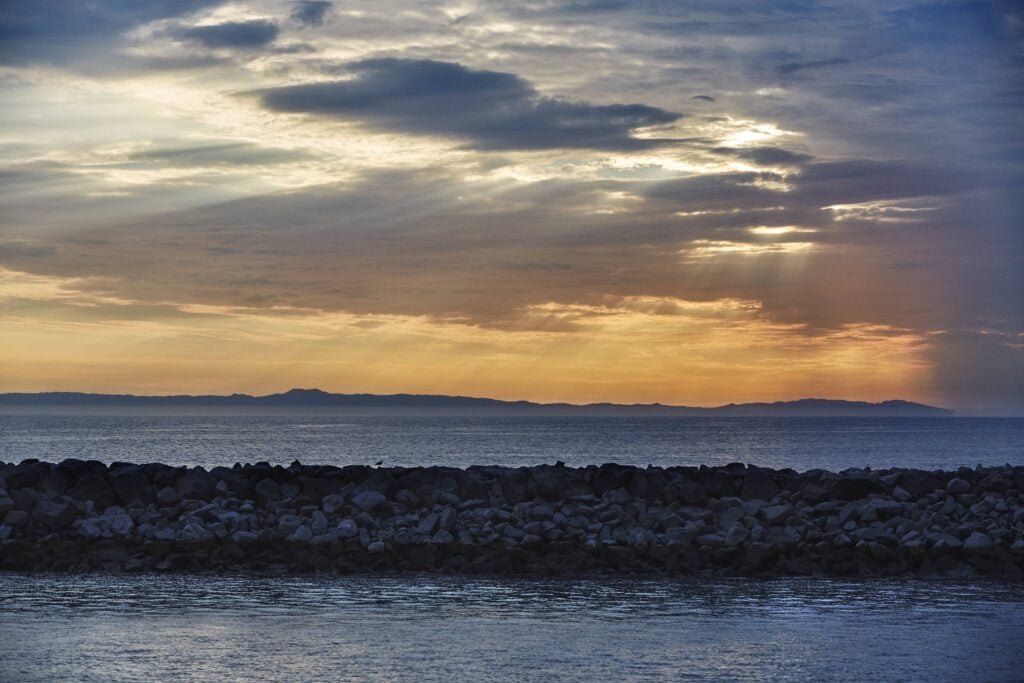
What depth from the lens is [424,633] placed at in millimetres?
12680

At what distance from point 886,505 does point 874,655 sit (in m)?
9.48

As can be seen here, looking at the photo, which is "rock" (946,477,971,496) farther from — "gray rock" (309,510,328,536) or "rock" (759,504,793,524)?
"gray rock" (309,510,328,536)

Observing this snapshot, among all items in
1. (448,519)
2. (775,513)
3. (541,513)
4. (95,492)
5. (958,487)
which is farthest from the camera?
(958,487)

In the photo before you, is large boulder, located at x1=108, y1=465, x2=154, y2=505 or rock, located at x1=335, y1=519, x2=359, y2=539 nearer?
rock, located at x1=335, y1=519, x2=359, y2=539

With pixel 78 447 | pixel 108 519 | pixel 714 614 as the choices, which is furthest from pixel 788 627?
pixel 78 447

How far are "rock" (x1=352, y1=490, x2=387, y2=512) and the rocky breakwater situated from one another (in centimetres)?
4

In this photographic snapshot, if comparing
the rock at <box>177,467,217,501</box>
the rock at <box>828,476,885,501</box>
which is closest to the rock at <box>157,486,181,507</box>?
the rock at <box>177,467,217,501</box>

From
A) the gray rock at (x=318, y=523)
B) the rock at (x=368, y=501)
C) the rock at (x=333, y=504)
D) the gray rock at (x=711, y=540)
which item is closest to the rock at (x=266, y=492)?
the rock at (x=333, y=504)

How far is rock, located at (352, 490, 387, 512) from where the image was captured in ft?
67.3

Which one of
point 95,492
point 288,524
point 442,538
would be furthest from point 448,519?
point 95,492

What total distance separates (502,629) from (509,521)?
272 inches

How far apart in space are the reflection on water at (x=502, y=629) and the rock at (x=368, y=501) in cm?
357

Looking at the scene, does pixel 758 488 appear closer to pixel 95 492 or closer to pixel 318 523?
pixel 318 523

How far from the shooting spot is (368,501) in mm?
20641
